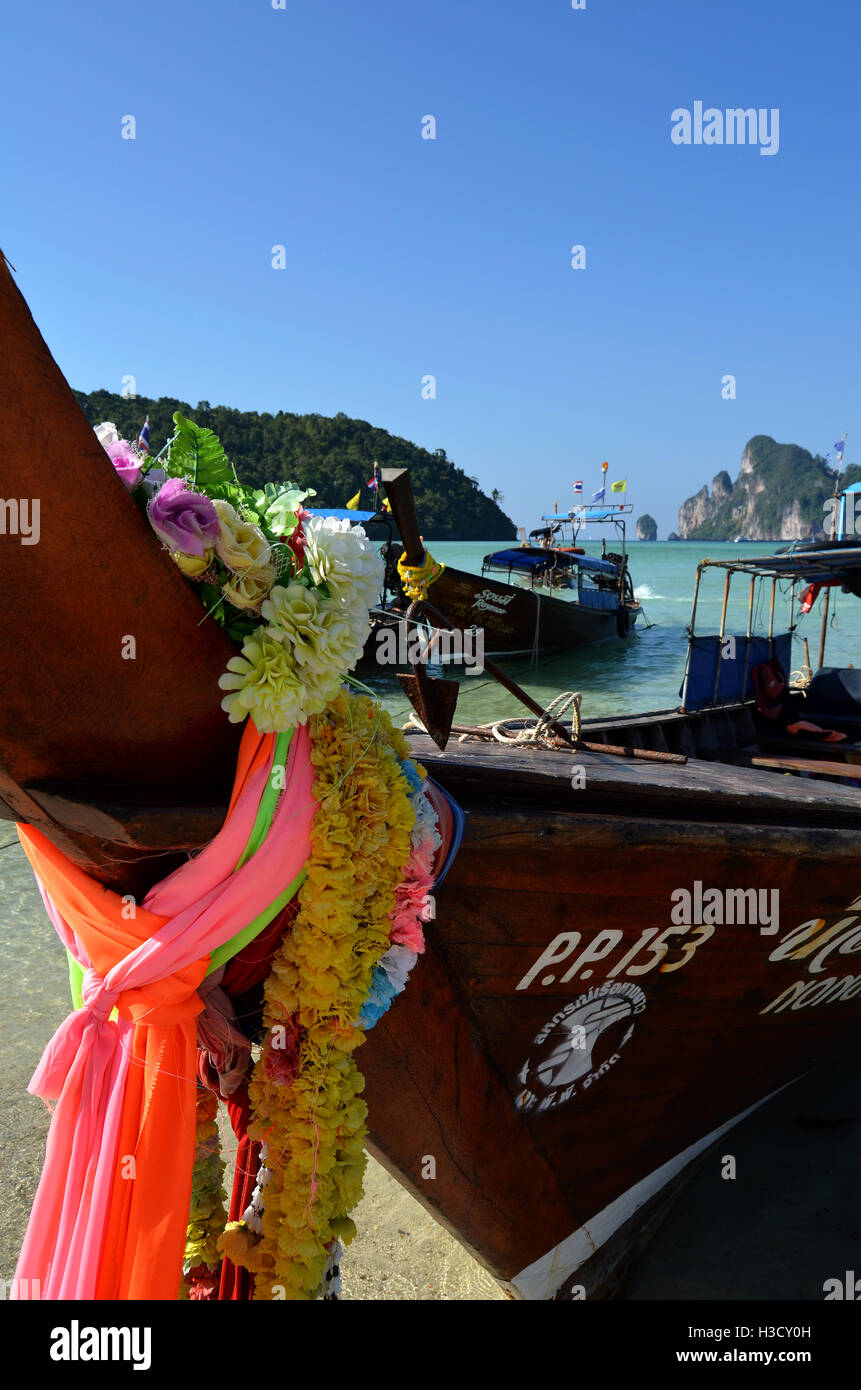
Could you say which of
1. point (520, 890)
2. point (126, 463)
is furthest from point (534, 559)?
point (126, 463)

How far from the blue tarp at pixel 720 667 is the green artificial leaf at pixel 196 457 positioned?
535 centimetres

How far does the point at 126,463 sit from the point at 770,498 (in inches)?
5091

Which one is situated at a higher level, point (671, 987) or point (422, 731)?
point (422, 731)

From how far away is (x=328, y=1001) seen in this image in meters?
1.69

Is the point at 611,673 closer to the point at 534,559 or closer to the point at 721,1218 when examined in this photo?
the point at 534,559

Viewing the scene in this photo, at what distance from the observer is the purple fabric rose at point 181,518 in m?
1.42

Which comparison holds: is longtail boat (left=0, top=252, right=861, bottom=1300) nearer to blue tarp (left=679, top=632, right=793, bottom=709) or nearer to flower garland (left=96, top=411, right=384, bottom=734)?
flower garland (left=96, top=411, right=384, bottom=734)

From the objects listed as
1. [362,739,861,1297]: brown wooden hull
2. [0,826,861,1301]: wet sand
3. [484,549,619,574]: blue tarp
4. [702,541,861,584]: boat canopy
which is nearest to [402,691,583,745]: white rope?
[362,739,861,1297]: brown wooden hull

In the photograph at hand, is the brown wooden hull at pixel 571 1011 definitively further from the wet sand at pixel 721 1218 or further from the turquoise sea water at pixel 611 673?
the turquoise sea water at pixel 611 673

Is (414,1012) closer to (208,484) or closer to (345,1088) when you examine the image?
(345,1088)

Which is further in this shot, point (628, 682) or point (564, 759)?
point (628, 682)

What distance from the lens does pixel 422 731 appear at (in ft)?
10.9

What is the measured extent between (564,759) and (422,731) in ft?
1.93
